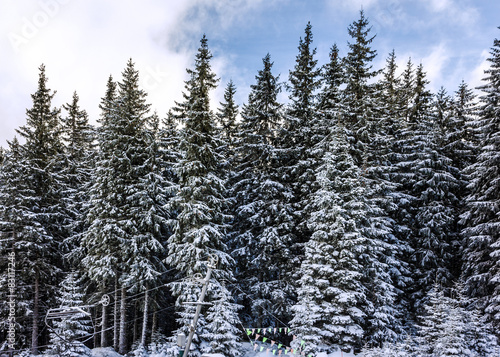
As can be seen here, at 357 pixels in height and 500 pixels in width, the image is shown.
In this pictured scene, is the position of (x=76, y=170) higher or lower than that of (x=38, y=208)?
higher

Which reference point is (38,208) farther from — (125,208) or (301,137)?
(301,137)

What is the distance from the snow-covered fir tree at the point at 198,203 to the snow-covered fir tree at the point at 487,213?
47.7ft

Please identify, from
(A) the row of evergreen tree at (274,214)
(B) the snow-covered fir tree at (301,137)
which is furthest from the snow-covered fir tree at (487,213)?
(B) the snow-covered fir tree at (301,137)

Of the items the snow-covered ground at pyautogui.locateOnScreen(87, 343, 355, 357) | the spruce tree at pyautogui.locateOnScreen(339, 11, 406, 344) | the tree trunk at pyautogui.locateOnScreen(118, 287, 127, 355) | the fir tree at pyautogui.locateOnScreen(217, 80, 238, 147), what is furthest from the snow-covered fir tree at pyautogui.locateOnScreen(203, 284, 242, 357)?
the fir tree at pyautogui.locateOnScreen(217, 80, 238, 147)

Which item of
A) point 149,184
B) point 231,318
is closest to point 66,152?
point 149,184

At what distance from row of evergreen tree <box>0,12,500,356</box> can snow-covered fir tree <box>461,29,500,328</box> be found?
97 mm

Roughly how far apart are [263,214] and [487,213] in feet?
46.5

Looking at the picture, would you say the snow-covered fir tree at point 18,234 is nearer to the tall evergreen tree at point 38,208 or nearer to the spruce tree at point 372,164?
the tall evergreen tree at point 38,208

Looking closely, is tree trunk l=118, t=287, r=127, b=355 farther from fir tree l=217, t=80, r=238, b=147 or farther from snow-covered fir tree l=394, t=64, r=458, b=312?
snow-covered fir tree l=394, t=64, r=458, b=312

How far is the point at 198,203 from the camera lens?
21297mm

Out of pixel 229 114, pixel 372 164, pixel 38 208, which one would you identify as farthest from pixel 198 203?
pixel 229 114

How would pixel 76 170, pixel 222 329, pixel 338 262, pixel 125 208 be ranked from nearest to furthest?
pixel 222 329 → pixel 338 262 → pixel 125 208 → pixel 76 170

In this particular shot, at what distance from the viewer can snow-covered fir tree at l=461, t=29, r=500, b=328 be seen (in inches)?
765

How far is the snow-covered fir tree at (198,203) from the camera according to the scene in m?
20.3
